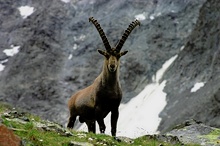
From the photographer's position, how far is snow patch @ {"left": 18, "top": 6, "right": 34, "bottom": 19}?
89456 mm

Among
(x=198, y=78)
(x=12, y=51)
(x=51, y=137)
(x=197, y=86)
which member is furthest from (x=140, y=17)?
(x=51, y=137)

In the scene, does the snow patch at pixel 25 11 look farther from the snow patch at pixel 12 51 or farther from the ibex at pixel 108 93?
the ibex at pixel 108 93

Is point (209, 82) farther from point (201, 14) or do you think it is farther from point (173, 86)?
point (201, 14)

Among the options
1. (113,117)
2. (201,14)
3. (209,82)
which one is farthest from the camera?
(201,14)

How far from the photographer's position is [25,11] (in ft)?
298

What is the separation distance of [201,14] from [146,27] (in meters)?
17.1

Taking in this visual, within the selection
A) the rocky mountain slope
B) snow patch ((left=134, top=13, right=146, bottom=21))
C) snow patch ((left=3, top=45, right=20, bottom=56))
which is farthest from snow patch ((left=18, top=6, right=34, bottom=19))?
snow patch ((left=134, top=13, right=146, bottom=21))

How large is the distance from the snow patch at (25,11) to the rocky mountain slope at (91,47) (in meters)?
0.36

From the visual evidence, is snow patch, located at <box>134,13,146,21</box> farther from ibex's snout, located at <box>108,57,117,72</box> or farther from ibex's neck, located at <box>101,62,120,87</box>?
ibex's snout, located at <box>108,57,117,72</box>

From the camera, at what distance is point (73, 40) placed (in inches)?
3425

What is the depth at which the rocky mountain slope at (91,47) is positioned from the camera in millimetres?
61719

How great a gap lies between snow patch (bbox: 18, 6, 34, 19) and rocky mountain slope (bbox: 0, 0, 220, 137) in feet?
1.19

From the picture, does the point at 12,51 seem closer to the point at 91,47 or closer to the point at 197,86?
the point at 91,47

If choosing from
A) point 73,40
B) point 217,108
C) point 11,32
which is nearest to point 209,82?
point 217,108
